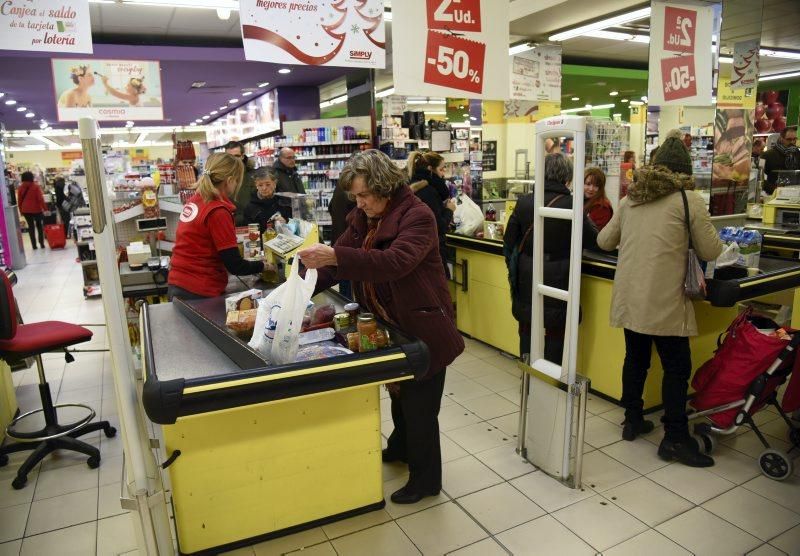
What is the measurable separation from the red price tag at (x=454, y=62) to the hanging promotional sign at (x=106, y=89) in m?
2.97

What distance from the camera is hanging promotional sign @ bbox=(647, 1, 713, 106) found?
5.02m

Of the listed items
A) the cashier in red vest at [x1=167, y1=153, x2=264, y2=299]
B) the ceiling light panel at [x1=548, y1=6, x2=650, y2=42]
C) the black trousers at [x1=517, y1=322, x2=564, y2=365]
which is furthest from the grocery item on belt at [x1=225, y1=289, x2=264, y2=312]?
the ceiling light panel at [x1=548, y1=6, x2=650, y2=42]

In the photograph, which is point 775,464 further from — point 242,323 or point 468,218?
point 468,218

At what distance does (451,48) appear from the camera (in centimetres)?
416

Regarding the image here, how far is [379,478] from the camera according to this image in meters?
2.72

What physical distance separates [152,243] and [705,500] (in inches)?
177

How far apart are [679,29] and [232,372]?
5.14 metres

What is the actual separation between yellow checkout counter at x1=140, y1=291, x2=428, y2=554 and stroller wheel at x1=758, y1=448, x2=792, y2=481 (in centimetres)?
206

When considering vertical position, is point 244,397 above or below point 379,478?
above

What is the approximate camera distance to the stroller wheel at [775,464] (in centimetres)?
293

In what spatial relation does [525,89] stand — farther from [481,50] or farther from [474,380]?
[474,380]

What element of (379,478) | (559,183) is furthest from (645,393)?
(379,478)

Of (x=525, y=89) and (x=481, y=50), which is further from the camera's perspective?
(x=525, y=89)

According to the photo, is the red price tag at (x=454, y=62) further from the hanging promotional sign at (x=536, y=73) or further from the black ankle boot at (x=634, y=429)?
the hanging promotional sign at (x=536, y=73)
